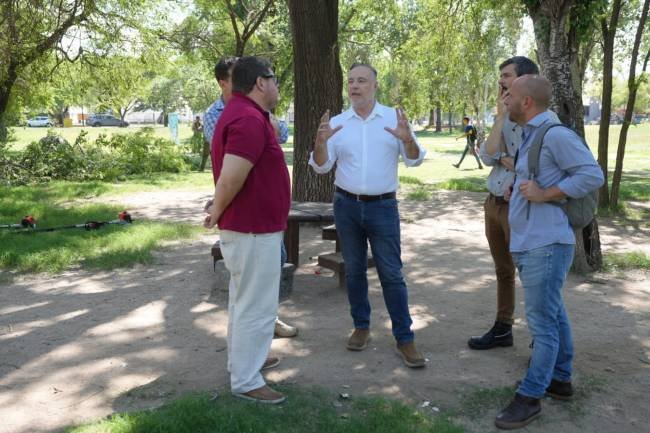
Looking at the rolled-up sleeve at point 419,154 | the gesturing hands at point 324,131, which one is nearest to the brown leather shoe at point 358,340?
the rolled-up sleeve at point 419,154

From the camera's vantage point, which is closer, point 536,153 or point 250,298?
point 536,153

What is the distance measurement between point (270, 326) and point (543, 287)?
155 cm

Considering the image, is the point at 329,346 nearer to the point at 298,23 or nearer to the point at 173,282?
the point at 173,282

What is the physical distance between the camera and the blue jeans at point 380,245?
13.7 ft

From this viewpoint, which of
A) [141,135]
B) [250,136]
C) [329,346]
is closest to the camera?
[250,136]

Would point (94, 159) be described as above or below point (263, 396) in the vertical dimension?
above

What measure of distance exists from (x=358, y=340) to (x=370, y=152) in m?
1.38

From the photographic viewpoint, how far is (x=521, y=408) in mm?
3451

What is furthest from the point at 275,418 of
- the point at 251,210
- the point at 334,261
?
the point at 334,261

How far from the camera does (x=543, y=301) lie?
3387 mm

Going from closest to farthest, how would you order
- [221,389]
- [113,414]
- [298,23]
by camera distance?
1. [113,414]
2. [221,389]
3. [298,23]

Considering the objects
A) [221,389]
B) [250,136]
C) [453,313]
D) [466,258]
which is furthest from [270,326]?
[466,258]

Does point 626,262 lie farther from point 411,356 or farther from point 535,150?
point 535,150

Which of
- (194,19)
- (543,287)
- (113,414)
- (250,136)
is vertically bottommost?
(113,414)
